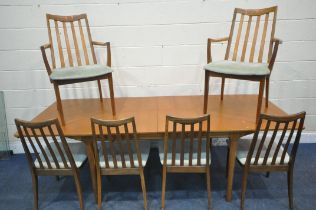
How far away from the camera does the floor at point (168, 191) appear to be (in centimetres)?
210

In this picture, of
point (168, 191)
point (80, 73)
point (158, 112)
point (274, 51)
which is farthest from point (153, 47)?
point (168, 191)

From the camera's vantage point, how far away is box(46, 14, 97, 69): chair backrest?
242 centimetres

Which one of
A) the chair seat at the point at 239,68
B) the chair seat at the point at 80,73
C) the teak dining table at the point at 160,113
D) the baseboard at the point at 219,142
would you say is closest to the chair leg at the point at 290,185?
the teak dining table at the point at 160,113

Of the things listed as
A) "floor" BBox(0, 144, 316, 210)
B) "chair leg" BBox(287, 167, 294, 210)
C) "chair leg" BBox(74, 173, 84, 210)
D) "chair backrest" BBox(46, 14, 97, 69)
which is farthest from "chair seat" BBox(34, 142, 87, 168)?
"chair leg" BBox(287, 167, 294, 210)

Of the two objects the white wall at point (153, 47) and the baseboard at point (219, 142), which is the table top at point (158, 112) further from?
the baseboard at point (219, 142)

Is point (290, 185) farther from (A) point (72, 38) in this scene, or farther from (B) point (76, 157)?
(A) point (72, 38)

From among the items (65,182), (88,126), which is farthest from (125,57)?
(65,182)

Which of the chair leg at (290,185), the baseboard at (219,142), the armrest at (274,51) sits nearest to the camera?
the chair leg at (290,185)

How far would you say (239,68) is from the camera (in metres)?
2.05

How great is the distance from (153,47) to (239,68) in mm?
983

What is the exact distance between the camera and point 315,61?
274 centimetres

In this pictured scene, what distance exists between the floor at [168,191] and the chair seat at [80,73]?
980 millimetres

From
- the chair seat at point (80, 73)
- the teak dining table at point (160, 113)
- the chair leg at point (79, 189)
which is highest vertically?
the chair seat at point (80, 73)

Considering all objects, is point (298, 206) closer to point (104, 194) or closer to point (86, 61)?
point (104, 194)
